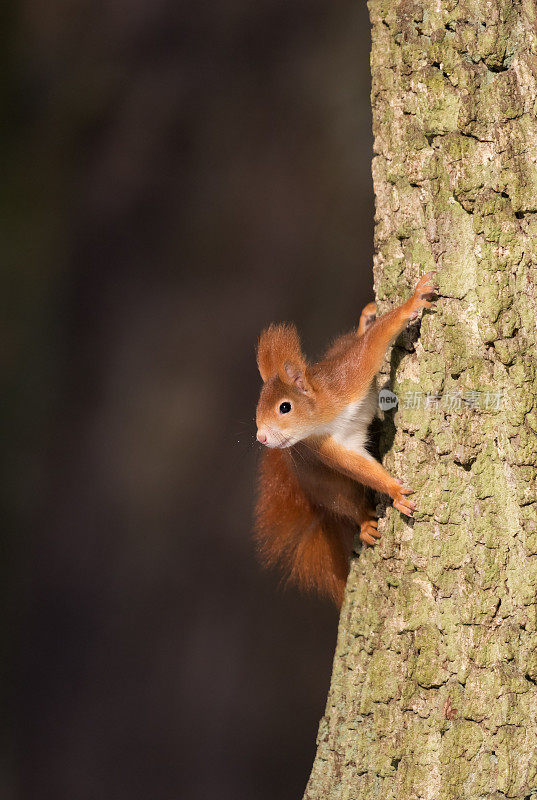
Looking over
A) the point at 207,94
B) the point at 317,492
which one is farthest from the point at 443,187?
the point at 207,94

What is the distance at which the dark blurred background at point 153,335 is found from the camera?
176 centimetres

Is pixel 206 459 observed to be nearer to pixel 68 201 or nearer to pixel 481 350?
pixel 68 201

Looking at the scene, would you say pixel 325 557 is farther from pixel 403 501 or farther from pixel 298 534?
pixel 403 501

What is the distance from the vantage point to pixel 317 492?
108 centimetres

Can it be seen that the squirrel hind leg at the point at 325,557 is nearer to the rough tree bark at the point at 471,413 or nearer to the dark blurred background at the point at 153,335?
the rough tree bark at the point at 471,413

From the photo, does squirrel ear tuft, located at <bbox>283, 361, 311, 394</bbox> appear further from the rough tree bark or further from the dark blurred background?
the dark blurred background

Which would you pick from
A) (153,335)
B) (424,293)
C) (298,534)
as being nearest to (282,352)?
(424,293)

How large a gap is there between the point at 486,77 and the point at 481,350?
0.30 meters

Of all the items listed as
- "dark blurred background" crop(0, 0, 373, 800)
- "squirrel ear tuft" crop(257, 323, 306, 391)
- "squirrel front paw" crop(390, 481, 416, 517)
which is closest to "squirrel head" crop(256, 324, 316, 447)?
"squirrel ear tuft" crop(257, 323, 306, 391)

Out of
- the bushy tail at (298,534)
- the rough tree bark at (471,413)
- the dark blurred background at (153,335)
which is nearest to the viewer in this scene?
the rough tree bark at (471,413)

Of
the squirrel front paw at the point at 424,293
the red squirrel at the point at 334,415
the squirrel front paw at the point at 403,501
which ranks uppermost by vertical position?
the squirrel front paw at the point at 424,293

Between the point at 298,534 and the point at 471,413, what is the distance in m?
0.36

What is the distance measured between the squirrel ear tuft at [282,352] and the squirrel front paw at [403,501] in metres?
0.16

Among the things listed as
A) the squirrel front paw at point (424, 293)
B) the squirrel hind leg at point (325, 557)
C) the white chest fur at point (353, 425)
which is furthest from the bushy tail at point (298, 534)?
the squirrel front paw at point (424, 293)
